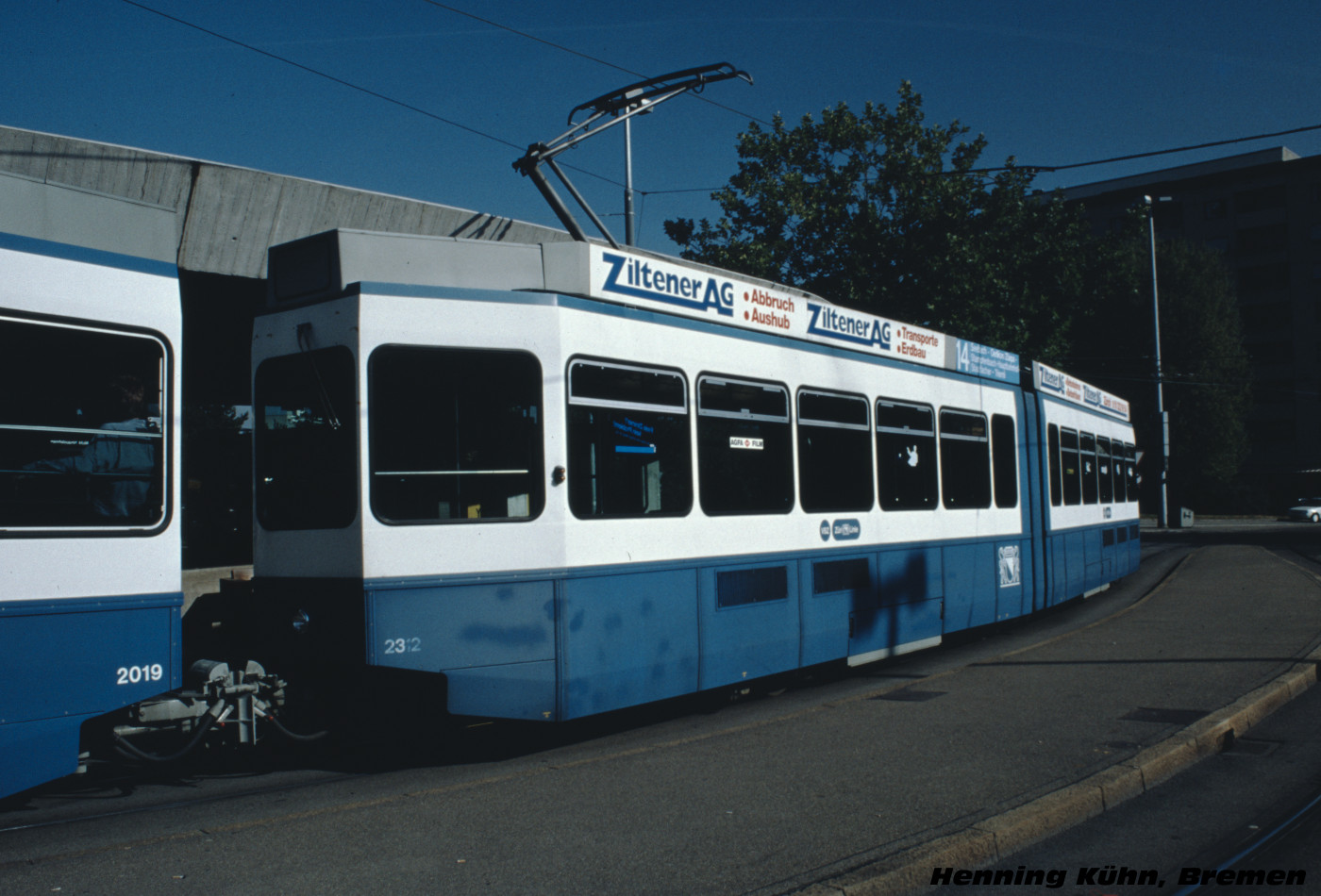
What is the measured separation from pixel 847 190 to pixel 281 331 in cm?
2444

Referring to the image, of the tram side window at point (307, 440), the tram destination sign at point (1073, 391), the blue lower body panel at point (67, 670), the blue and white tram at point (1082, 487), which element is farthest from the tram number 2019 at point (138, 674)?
the tram destination sign at point (1073, 391)

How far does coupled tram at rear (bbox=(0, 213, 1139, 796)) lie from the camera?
5.38m

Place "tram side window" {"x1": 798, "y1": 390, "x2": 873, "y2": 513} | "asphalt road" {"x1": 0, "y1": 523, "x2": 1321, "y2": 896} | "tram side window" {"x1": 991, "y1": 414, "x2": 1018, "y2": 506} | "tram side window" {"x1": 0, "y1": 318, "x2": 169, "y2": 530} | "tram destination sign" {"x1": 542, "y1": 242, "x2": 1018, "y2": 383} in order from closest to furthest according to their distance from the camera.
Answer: "asphalt road" {"x1": 0, "y1": 523, "x2": 1321, "y2": 896} → "tram side window" {"x1": 0, "y1": 318, "x2": 169, "y2": 530} → "tram destination sign" {"x1": 542, "y1": 242, "x2": 1018, "y2": 383} → "tram side window" {"x1": 798, "y1": 390, "x2": 873, "y2": 513} → "tram side window" {"x1": 991, "y1": 414, "x2": 1018, "y2": 506}

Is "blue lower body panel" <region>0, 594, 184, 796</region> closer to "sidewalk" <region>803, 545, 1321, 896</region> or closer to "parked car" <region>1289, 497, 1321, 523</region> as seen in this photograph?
"sidewalk" <region>803, 545, 1321, 896</region>

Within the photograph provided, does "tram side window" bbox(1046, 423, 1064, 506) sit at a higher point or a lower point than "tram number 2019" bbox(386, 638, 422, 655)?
higher

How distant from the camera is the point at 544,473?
6.72 metres

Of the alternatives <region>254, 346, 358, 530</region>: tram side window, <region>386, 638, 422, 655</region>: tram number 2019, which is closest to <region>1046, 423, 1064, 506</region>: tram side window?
<region>386, 638, 422, 655</region>: tram number 2019

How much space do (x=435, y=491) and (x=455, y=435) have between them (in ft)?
1.20

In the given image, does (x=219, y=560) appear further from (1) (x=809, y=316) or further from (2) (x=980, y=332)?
(2) (x=980, y=332)

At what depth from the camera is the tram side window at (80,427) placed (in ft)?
17.2

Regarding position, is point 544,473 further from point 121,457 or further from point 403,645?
point 121,457

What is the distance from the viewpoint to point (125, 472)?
564 centimetres

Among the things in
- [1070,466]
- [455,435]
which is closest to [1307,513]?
[1070,466]

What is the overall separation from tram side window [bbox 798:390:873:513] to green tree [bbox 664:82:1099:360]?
1813cm
